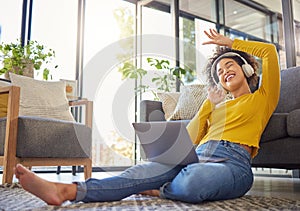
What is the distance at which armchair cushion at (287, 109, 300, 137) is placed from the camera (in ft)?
5.85

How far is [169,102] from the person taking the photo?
288 cm

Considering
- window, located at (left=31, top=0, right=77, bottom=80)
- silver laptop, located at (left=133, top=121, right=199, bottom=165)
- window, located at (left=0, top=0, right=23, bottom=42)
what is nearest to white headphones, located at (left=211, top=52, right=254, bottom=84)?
silver laptop, located at (left=133, top=121, right=199, bottom=165)

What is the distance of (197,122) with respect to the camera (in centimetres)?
156

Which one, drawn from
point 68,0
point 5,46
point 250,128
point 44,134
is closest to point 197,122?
point 250,128

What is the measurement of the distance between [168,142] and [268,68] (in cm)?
65

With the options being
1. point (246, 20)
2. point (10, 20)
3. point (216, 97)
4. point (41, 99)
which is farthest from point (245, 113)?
point (246, 20)

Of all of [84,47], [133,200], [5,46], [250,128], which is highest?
[84,47]

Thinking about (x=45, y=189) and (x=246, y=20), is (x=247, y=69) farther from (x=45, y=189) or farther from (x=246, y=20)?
(x=246, y=20)

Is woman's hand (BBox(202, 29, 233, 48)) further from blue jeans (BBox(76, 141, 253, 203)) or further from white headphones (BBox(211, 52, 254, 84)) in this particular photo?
blue jeans (BBox(76, 141, 253, 203))

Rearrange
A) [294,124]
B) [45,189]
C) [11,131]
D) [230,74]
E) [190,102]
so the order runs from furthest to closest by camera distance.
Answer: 1. [190,102]
2. [11,131]
3. [294,124]
4. [230,74]
5. [45,189]

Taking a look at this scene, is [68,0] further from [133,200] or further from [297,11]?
[133,200]

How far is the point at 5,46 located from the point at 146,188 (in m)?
2.49

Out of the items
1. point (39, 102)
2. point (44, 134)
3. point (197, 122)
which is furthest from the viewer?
point (39, 102)

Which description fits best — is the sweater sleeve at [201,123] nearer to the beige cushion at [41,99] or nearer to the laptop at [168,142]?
the laptop at [168,142]
